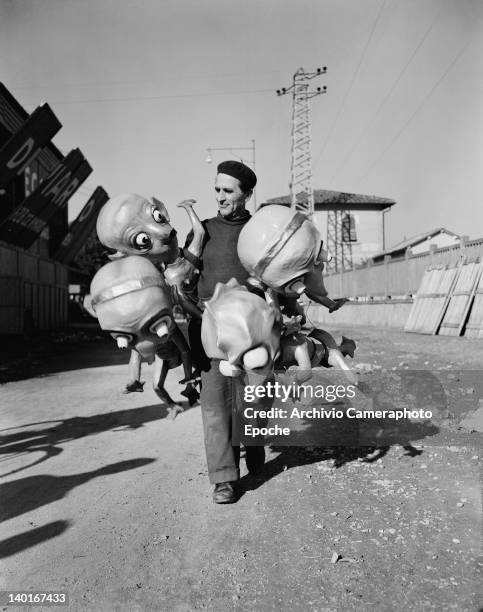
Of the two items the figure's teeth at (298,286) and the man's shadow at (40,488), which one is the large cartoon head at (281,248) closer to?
the figure's teeth at (298,286)

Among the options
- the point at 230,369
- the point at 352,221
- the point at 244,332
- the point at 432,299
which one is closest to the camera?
the point at 244,332

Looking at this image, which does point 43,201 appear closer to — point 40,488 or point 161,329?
point 40,488

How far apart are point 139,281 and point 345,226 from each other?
4831cm

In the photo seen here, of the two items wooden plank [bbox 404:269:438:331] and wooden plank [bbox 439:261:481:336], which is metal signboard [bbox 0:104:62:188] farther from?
wooden plank [bbox 439:261:481:336]

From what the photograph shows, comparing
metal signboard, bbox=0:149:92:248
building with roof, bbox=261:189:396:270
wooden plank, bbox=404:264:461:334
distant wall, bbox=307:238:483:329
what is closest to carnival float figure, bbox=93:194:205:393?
wooden plank, bbox=404:264:461:334

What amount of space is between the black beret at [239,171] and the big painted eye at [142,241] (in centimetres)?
70

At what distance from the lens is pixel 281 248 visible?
8.23 feet

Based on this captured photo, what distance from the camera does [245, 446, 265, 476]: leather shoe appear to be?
146 inches

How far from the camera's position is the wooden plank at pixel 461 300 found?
1198 cm

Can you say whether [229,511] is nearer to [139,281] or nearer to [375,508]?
[375,508]

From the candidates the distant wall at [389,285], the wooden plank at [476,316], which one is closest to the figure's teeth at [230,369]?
the wooden plank at [476,316]

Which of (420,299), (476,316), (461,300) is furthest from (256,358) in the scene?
(420,299)

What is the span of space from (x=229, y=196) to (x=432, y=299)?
11740mm

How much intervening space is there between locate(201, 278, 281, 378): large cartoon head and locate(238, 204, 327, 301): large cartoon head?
0.52ft
